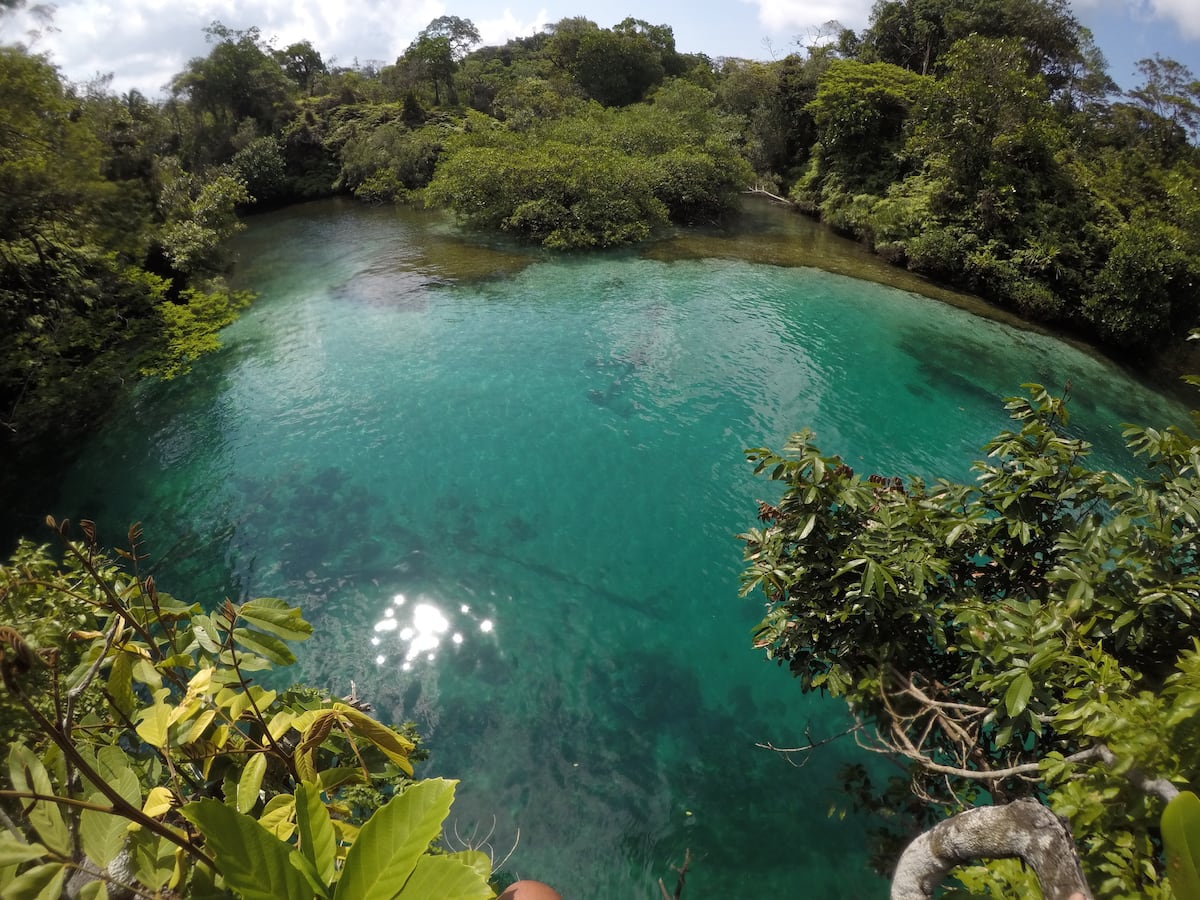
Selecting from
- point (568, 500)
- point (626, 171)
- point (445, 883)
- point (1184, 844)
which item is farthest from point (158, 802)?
point (626, 171)

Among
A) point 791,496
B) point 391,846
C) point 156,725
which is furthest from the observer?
point 791,496

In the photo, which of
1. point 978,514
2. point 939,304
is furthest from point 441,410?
point 939,304

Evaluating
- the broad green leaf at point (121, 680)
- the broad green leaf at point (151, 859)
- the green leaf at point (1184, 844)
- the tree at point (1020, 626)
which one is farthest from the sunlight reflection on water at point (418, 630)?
the green leaf at point (1184, 844)

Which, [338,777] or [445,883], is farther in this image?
[338,777]

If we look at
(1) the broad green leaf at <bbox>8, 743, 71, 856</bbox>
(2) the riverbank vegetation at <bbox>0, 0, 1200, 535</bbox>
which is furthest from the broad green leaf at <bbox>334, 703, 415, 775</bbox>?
(2) the riverbank vegetation at <bbox>0, 0, 1200, 535</bbox>

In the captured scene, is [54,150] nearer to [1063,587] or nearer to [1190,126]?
[1063,587]

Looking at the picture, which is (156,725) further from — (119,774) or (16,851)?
(16,851)
